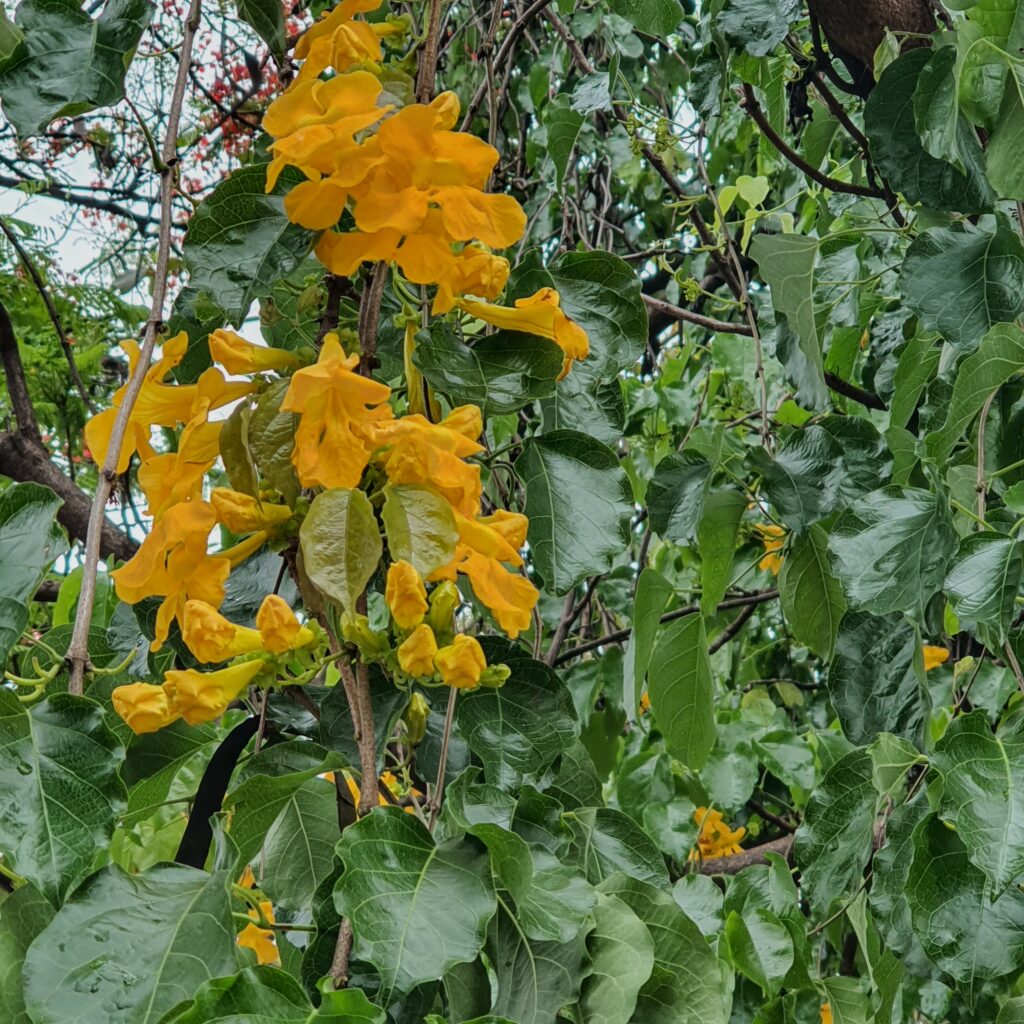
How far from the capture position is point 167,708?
0.66m

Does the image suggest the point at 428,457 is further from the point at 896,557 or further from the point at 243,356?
the point at 896,557

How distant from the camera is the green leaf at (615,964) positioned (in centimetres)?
63

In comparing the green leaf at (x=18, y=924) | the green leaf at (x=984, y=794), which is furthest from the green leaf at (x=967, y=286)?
the green leaf at (x=18, y=924)

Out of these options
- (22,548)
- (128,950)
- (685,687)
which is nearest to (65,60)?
(22,548)

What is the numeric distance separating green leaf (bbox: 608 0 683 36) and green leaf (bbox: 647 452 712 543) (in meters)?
0.39

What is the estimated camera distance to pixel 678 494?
1175 mm

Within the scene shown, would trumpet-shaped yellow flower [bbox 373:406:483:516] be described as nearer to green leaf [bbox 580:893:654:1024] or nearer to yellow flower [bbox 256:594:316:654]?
yellow flower [bbox 256:594:316:654]

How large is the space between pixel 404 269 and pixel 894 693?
641mm

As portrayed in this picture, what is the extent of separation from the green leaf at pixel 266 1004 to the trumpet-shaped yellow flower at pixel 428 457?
0.82 ft

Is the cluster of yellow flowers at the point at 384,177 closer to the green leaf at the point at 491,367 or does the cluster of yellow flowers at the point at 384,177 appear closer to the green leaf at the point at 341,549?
the green leaf at the point at 491,367

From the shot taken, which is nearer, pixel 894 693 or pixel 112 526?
pixel 894 693

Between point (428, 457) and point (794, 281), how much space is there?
632 millimetres

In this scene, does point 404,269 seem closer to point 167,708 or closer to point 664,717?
point 167,708

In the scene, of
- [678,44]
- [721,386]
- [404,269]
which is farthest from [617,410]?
[678,44]
